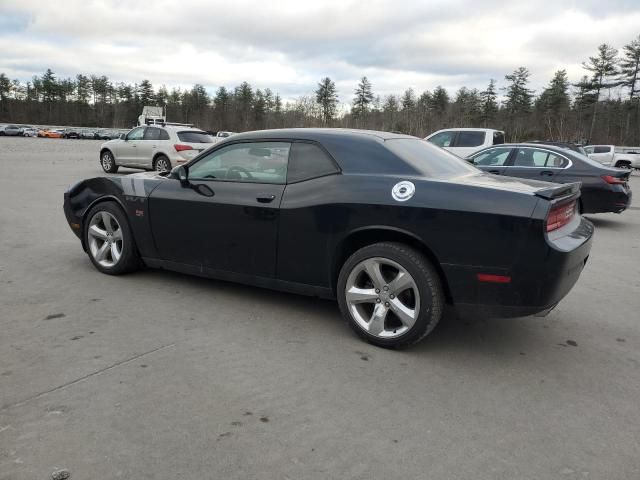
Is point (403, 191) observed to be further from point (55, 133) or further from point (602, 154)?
point (55, 133)

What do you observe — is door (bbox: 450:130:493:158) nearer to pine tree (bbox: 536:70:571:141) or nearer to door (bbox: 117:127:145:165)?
door (bbox: 117:127:145:165)

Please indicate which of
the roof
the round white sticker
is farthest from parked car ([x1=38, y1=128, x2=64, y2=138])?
the round white sticker

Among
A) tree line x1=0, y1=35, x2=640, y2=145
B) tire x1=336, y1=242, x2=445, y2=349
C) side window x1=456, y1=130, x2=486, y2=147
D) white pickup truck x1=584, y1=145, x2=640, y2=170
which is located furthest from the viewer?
tree line x1=0, y1=35, x2=640, y2=145

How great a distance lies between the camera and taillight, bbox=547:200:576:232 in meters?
3.29

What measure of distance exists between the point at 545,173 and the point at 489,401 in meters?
8.01

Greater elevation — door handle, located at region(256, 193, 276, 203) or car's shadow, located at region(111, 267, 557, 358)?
door handle, located at region(256, 193, 276, 203)

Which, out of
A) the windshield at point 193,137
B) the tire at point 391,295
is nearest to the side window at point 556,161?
the tire at point 391,295

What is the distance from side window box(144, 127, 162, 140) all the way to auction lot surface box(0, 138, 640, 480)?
38.3 ft

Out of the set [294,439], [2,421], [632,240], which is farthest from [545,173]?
[2,421]

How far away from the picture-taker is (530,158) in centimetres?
1015

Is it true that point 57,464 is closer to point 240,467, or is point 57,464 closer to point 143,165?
point 240,467

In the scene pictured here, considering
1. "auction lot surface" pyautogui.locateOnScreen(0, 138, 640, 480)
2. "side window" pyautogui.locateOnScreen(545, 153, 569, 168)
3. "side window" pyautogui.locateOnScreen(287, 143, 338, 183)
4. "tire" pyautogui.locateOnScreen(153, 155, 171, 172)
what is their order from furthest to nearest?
"tire" pyautogui.locateOnScreen(153, 155, 171, 172) → "side window" pyautogui.locateOnScreen(545, 153, 569, 168) → "side window" pyautogui.locateOnScreen(287, 143, 338, 183) → "auction lot surface" pyautogui.locateOnScreen(0, 138, 640, 480)

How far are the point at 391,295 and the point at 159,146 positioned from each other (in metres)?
13.5

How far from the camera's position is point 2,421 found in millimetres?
2639
